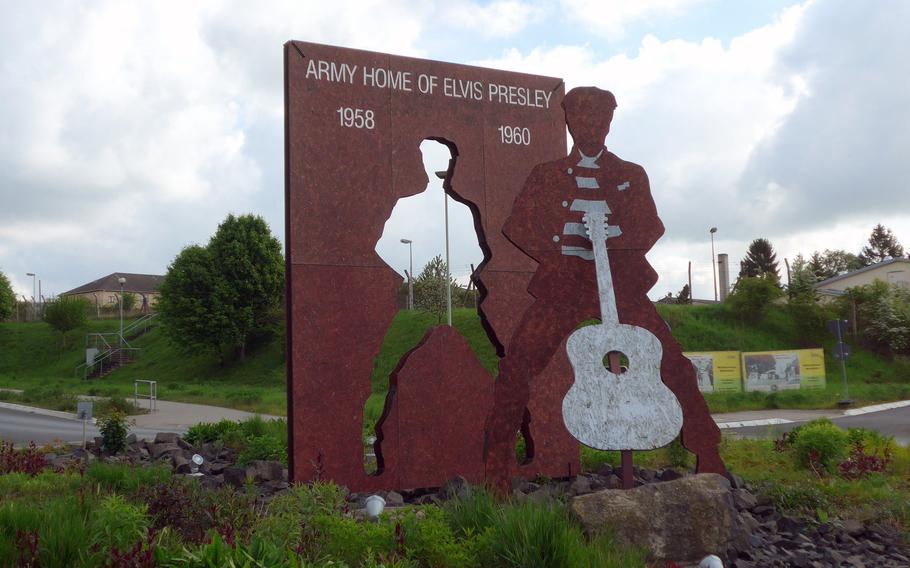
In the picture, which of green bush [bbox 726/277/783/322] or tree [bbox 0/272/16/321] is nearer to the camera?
green bush [bbox 726/277/783/322]

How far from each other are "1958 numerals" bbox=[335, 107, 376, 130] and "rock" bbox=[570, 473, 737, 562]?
462 cm

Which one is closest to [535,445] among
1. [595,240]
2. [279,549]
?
[595,240]

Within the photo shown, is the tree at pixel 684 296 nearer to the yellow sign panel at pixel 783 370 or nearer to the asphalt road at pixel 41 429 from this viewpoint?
the yellow sign panel at pixel 783 370

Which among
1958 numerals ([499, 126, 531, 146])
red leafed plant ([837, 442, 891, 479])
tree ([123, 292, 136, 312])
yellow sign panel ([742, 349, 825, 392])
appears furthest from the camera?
tree ([123, 292, 136, 312])

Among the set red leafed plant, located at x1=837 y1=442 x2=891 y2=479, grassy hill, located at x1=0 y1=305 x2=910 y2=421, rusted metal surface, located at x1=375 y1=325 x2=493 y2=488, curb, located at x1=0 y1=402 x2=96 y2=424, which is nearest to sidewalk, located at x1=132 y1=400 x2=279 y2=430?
grassy hill, located at x1=0 y1=305 x2=910 y2=421

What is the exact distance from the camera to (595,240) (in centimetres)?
705

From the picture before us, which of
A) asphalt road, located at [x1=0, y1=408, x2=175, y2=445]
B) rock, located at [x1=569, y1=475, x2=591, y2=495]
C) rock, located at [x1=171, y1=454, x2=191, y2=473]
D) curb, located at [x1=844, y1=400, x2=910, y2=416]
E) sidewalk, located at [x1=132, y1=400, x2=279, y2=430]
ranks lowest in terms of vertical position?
curb, located at [x1=844, y1=400, x2=910, y2=416]

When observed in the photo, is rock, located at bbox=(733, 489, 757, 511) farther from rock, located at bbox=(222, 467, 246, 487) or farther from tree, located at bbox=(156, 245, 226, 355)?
tree, located at bbox=(156, 245, 226, 355)

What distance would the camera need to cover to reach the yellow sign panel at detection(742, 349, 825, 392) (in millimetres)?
25031

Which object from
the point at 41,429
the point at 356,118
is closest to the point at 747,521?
the point at 356,118

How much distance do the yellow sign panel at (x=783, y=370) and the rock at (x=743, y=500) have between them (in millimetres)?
19080

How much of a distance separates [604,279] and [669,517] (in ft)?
7.37

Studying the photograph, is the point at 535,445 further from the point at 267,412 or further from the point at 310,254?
the point at 267,412

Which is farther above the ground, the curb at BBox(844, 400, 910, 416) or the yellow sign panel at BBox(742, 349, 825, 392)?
the yellow sign panel at BBox(742, 349, 825, 392)
